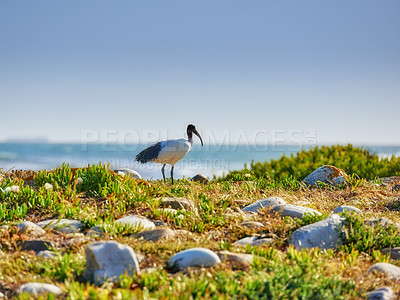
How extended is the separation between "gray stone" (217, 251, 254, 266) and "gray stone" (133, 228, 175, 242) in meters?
0.92

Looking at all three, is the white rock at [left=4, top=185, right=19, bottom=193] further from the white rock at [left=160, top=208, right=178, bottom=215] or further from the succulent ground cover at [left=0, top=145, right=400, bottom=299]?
the white rock at [left=160, top=208, right=178, bottom=215]

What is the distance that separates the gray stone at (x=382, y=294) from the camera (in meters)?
3.79

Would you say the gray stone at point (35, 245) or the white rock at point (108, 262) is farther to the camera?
the gray stone at point (35, 245)

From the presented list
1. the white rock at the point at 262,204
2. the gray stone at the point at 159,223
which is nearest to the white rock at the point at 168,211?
the gray stone at the point at 159,223

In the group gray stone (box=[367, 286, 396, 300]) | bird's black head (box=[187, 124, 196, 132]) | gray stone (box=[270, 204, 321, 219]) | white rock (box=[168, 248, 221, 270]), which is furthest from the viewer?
bird's black head (box=[187, 124, 196, 132])

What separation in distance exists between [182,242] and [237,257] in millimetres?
894

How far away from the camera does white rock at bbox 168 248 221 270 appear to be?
409 centimetres

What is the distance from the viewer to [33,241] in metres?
4.91

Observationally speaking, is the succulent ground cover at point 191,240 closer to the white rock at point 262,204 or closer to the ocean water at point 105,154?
the white rock at point 262,204

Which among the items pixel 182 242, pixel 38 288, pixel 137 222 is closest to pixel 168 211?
pixel 137 222

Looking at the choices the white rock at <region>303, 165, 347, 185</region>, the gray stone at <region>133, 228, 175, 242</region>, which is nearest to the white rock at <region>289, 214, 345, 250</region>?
the gray stone at <region>133, 228, 175, 242</region>

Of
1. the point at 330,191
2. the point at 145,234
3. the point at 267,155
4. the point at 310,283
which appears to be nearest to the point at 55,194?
the point at 145,234

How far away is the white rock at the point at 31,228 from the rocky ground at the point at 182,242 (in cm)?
2

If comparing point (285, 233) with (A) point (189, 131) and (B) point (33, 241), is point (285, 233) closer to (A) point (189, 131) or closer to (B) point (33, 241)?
(B) point (33, 241)
